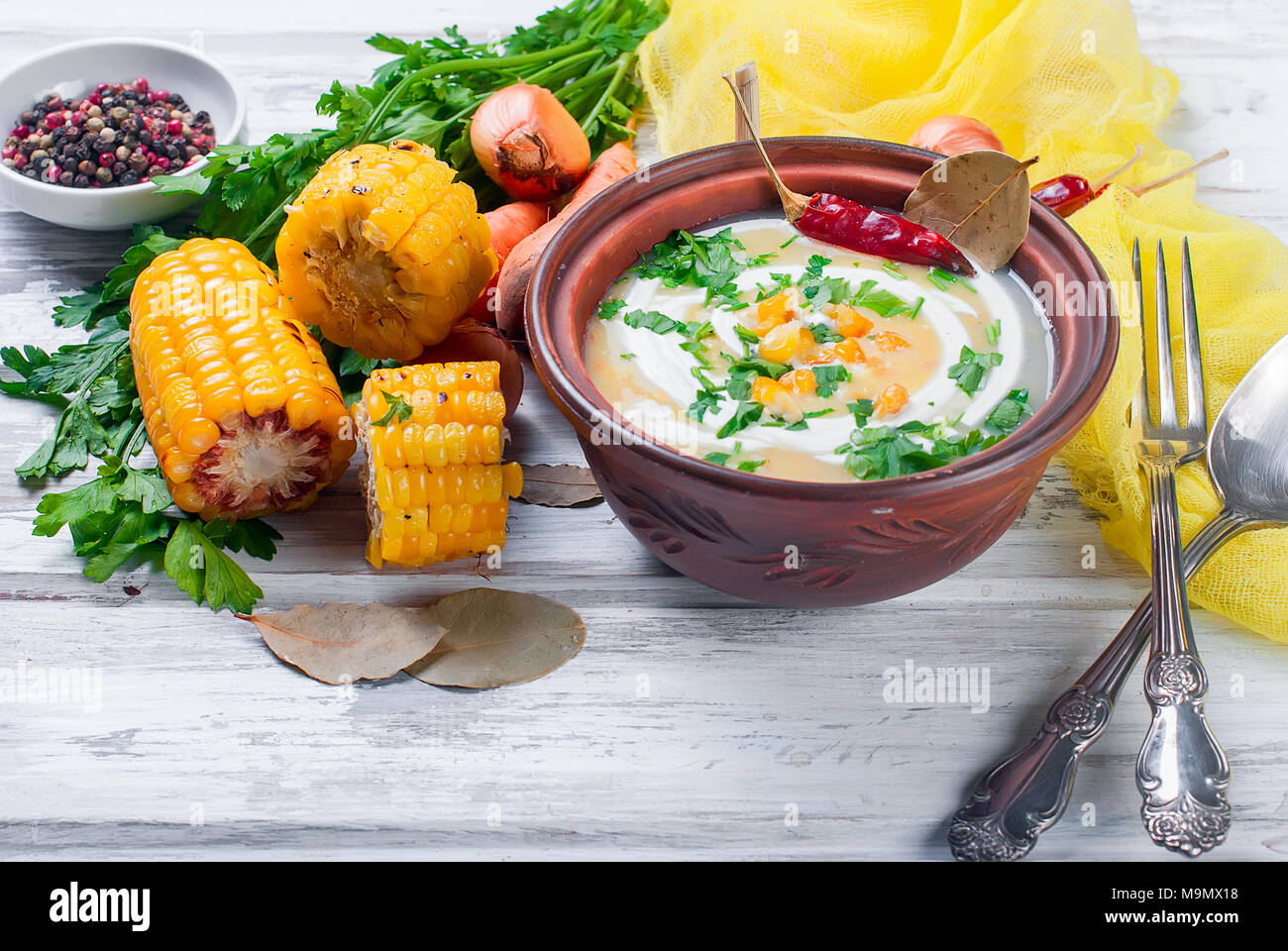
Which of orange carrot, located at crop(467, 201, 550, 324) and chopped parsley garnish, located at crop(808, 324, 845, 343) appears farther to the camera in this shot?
orange carrot, located at crop(467, 201, 550, 324)

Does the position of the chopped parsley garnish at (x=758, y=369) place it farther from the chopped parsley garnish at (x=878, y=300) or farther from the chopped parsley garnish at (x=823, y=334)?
the chopped parsley garnish at (x=878, y=300)

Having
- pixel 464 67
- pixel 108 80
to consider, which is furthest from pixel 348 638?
pixel 108 80

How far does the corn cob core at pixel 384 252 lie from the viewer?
2.21 m

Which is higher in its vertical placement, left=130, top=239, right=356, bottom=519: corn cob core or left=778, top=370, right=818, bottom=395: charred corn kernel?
left=778, top=370, right=818, bottom=395: charred corn kernel

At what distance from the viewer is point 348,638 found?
2.06 metres

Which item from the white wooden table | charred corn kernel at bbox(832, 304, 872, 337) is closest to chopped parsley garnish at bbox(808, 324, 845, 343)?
charred corn kernel at bbox(832, 304, 872, 337)

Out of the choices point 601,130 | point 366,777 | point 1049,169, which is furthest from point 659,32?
point 366,777

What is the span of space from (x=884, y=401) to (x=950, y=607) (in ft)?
1.42

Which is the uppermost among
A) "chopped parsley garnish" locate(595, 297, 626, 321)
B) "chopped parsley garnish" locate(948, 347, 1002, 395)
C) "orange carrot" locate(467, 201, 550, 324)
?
"chopped parsley garnish" locate(948, 347, 1002, 395)

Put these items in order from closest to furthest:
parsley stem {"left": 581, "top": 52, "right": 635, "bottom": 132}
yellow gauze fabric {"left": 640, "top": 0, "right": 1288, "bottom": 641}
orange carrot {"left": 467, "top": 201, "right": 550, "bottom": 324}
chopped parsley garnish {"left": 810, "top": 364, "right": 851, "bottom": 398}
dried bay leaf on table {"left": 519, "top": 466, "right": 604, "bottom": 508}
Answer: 1. chopped parsley garnish {"left": 810, "top": 364, "right": 851, "bottom": 398}
2. dried bay leaf on table {"left": 519, "top": 466, "right": 604, "bottom": 508}
3. yellow gauze fabric {"left": 640, "top": 0, "right": 1288, "bottom": 641}
4. orange carrot {"left": 467, "top": 201, "right": 550, "bottom": 324}
5. parsley stem {"left": 581, "top": 52, "right": 635, "bottom": 132}

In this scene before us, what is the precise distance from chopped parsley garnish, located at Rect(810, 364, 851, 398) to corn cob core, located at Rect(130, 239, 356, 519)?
0.86 metres

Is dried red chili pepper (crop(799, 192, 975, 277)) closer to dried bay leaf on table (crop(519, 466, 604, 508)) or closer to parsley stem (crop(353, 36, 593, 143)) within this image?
dried bay leaf on table (crop(519, 466, 604, 508))

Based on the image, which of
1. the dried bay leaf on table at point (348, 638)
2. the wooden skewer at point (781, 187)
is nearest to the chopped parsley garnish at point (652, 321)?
the wooden skewer at point (781, 187)

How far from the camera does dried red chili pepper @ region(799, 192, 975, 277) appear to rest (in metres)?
2.18
